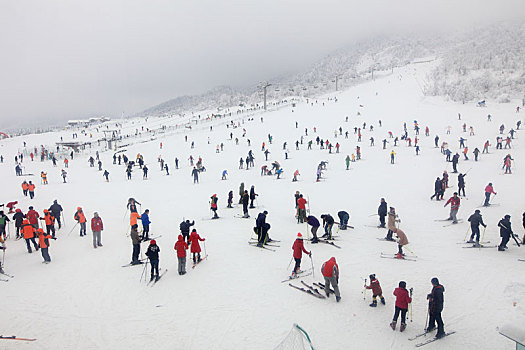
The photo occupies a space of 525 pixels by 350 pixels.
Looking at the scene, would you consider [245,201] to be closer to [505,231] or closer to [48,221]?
[48,221]

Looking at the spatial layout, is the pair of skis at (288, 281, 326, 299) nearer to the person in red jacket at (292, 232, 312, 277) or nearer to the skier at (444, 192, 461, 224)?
the person in red jacket at (292, 232, 312, 277)

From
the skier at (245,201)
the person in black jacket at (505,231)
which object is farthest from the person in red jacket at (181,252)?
the person in black jacket at (505,231)

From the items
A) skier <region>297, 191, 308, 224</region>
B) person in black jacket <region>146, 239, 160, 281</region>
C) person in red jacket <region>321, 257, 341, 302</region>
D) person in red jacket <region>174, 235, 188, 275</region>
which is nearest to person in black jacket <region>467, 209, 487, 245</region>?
person in red jacket <region>321, 257, 341, 302</region>

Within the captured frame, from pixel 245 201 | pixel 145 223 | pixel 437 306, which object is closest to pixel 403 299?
pixel 437 306

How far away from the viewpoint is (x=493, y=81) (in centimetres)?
5441

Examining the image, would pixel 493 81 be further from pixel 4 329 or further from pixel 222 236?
pixel 4 329

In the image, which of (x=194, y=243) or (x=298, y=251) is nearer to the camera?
(x=298, y=251)

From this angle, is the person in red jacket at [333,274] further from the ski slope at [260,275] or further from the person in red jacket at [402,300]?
the person in red jacket at [402,300]

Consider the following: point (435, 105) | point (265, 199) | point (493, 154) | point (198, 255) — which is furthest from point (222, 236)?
point (435, 105)

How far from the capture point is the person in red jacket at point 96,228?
37.4 feet

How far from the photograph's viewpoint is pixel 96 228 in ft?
37.6

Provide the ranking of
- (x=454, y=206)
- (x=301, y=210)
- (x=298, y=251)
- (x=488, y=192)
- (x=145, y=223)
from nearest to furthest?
(x=298, y=251)
(x=145, y=223)
(x=454, y=206)
(x=301, y=210)
(x=488, y=192)

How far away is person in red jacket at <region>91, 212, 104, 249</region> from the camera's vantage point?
11.4 meters

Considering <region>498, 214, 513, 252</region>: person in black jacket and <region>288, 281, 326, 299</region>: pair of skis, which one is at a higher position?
<region>498, 214, 513, 252</region>: person in black jacket
